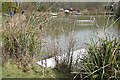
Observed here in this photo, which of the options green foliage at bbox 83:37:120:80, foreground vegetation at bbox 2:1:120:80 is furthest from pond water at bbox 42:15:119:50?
green foliage at bbox 83:37:120:80

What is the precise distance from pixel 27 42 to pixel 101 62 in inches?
68.9

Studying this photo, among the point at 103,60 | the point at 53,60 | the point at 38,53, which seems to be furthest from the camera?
the point at 38,53

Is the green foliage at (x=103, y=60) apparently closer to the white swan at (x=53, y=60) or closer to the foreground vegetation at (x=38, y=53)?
the foreground vegetation at (x=38, y=53)

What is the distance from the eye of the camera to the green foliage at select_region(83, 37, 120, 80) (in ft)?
10.7

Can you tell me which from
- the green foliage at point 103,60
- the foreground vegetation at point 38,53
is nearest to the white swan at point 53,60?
the foreground vegetation at point 38,53

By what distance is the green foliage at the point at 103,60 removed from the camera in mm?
3250

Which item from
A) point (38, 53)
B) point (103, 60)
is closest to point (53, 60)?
point (38, 53)

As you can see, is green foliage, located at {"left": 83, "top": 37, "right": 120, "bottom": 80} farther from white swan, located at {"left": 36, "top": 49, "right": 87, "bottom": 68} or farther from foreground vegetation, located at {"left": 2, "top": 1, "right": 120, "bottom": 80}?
white swan, located at {"left": 36, "top": 49, "right": 87, "bottom": 68}

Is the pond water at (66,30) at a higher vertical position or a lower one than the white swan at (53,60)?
higher

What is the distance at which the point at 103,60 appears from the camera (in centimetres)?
331

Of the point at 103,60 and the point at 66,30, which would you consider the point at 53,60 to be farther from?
the point at 103,60

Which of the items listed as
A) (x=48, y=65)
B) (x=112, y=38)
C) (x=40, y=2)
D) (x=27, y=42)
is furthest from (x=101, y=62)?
(x=40, y=2)

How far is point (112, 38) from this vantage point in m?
3.47

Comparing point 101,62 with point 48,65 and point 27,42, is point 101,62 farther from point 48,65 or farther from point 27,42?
point 27,42
